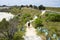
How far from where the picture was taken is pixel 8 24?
18.4 m

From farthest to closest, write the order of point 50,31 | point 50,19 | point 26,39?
point 50,19, point 50,31, point 26,39

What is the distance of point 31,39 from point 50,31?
286 centimetres

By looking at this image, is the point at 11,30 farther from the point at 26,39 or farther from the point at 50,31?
the point at 50,31

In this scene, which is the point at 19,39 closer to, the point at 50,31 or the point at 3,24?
the point at 3,24

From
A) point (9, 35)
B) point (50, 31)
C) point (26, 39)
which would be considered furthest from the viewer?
point (50, 31)

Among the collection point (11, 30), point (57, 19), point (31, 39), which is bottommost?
point (57, 19)

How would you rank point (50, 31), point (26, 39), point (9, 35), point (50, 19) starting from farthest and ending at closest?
point (50, 19) → point (50, 31) → point (26, 39) → point (9, 35)

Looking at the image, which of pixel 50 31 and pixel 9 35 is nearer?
pixel 9 35

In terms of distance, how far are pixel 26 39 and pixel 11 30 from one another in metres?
1.77

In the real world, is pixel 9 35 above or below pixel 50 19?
above

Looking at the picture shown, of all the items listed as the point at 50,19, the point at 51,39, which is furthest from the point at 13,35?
the point at 50,19

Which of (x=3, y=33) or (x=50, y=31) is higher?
(x=3, y=33)

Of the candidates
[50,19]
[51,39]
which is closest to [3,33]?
[51,39]

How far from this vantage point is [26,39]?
18.9m
